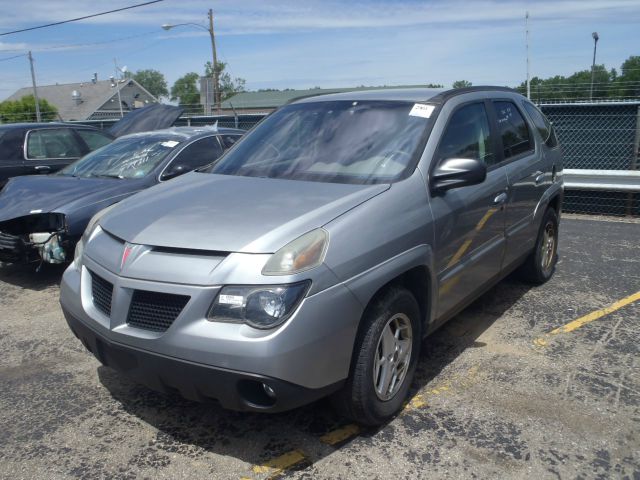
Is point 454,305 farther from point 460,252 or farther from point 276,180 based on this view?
point 276,180

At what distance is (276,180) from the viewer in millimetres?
3574

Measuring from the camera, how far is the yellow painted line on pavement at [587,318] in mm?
4414

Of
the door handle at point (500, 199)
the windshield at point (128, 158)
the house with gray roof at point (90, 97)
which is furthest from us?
the house with gray roof at point (90, 97)

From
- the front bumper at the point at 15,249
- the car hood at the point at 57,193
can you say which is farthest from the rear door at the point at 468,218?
the front bumper at the point at 15,249

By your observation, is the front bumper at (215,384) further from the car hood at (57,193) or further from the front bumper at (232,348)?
the car hood at (57,193)

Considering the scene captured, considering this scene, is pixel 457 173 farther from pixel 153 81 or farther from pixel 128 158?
pixel 153 81

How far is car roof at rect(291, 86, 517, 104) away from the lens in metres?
3.87

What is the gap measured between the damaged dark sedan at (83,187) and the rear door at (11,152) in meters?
1.88

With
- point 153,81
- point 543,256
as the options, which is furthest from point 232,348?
point 153,81

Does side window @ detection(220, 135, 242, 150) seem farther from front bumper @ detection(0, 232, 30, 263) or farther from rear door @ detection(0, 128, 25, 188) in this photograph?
rear door @ detection(0, 128, 25, 188)

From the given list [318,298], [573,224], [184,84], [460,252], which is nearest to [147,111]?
[573,224]

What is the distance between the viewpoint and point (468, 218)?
3.76 meters

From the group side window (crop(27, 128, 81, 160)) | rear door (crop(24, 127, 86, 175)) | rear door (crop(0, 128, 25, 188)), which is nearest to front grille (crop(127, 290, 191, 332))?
rear door (crop(24, 127, 86, 175))

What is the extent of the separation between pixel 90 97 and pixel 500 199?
60562mm
